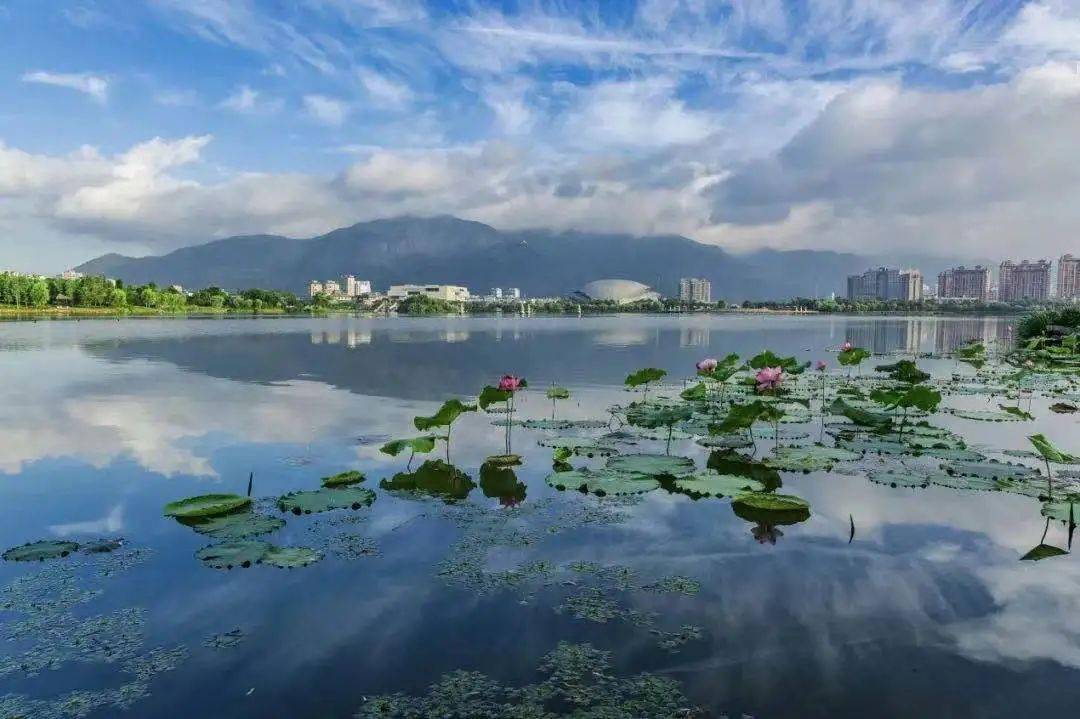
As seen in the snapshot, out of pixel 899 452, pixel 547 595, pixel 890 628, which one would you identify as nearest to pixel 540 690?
pixel 547 595

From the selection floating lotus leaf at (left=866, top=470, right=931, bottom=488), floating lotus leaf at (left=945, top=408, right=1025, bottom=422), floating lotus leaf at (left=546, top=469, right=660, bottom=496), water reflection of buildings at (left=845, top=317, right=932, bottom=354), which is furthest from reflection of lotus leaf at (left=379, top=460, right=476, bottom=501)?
water reflection of buildings at (left=845, top=317, right=932, bottom=354)

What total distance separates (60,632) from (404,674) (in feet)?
7.22

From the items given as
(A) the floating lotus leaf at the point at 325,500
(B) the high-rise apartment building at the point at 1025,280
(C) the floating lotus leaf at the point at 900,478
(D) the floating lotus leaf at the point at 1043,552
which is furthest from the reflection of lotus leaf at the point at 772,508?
(B) the high-rise apartment building at the point at 1025,280

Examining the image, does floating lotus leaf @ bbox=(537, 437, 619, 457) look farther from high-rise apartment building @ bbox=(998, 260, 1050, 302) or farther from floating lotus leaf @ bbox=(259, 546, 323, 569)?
high-rise apartment building @ bbox=(998, 260, 1050, 302)

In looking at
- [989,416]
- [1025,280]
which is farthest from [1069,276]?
[989,416]

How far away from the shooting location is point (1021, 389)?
50.6 feet

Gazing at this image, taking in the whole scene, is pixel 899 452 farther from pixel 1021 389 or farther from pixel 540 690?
pixel 1021 389

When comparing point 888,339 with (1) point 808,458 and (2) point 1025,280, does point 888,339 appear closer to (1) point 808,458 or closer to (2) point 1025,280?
(1) point 808,458

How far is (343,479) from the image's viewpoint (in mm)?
7238

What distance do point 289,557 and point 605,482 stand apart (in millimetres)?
3142

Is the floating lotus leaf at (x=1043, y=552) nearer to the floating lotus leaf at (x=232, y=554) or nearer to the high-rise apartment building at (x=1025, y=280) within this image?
the floating lotus leaf at (x=232, y=554)

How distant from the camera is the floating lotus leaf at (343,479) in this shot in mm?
7176

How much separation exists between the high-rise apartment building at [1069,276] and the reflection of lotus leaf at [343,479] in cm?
16591

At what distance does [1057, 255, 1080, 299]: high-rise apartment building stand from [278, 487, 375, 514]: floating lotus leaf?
16626 centimetres
